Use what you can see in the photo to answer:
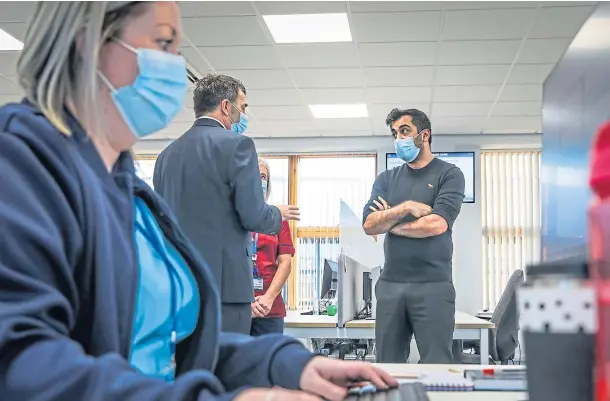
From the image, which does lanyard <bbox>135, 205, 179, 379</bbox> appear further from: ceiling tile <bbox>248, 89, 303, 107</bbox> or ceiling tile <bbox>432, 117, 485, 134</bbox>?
ceiling tile <bbox>432, 117, 485, 134</bbox>

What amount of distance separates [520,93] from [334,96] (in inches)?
66.4

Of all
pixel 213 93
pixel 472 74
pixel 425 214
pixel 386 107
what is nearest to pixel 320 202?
pixel 386 107

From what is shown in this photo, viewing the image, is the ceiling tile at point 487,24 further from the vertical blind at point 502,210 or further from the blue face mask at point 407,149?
the vertical blind at point 502,210

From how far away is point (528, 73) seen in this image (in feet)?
16.7

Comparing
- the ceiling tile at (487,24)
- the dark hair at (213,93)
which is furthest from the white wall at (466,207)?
the dark hair at (213,93)

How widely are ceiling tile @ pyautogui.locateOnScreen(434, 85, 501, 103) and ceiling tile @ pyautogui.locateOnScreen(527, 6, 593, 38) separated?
1.17 meters

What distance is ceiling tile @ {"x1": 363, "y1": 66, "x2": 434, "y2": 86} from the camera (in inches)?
197

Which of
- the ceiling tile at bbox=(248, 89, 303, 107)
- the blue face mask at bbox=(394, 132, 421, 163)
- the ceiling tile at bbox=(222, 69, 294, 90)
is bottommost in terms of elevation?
the blue face mask at bbox=(394, 132, 421, 163)

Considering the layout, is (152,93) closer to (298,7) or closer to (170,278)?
(170,278)

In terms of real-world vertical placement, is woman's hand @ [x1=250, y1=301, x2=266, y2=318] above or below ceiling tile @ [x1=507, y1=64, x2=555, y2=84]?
below

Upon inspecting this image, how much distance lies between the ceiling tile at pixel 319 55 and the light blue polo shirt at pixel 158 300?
3874mm

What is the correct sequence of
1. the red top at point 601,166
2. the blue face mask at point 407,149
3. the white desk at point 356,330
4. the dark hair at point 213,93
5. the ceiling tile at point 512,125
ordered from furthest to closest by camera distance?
the ceiling tile at point 512,125, the white desk at point 356,330, the blue face mask at point 407,149, the dark hair at point 213,93, the red top at point 601,166

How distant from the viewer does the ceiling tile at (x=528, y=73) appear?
4934 mm

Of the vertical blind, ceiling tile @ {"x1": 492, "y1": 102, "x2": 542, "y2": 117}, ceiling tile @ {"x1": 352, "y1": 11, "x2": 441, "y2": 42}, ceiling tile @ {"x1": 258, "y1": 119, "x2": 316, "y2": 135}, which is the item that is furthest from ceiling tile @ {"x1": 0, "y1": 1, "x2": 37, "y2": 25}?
the vertical blind
